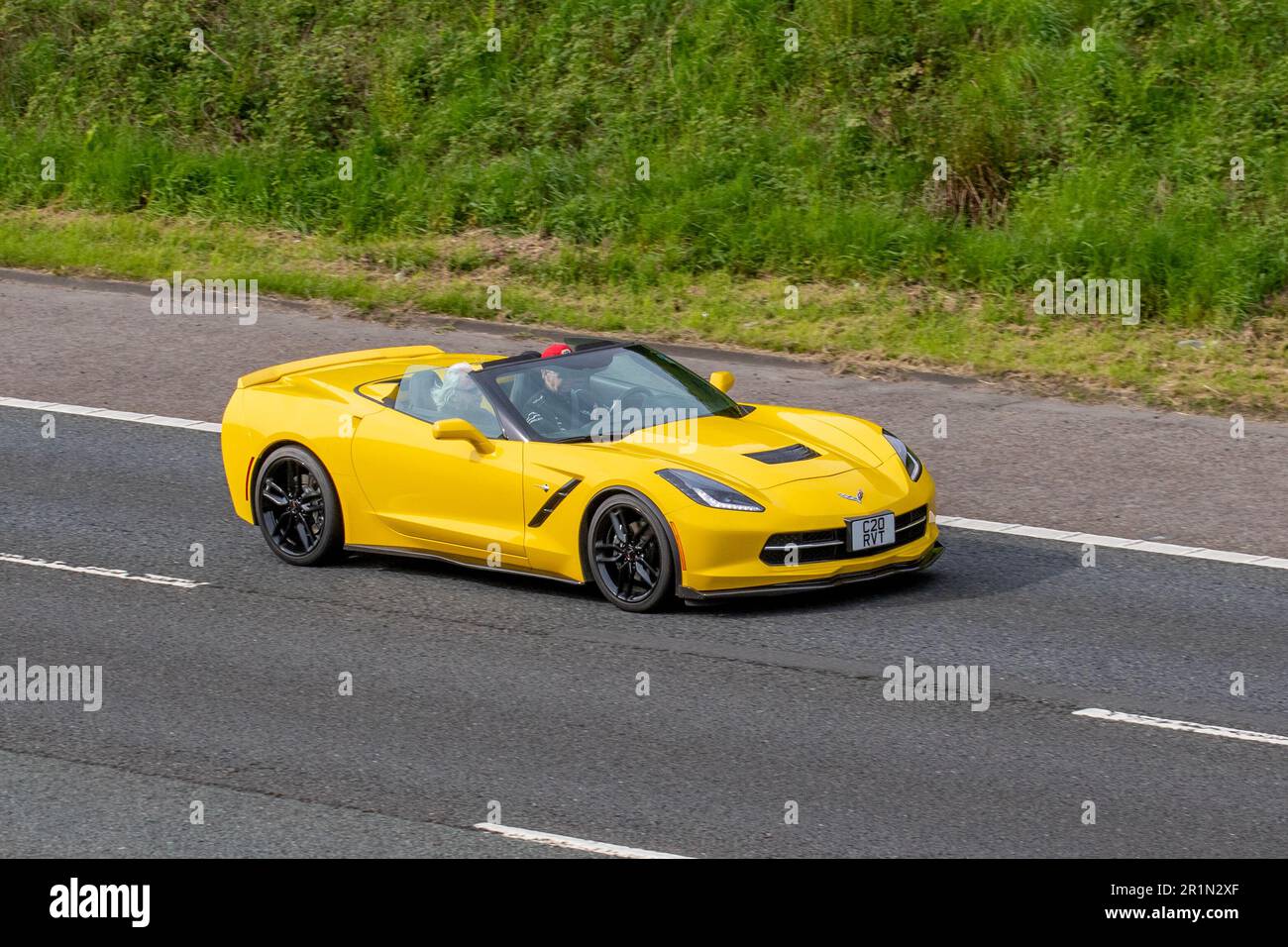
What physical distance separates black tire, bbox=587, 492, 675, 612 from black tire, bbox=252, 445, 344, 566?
6.13ft

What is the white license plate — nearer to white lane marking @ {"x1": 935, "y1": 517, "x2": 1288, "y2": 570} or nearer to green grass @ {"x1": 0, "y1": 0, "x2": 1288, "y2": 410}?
white lane marking @ {"x1": 935, "y1": 517, "x2": 1288, "y2": 570}

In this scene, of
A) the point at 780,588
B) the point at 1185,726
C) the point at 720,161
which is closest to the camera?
the point at 1185,726

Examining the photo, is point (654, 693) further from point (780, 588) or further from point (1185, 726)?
point (1185, 726)

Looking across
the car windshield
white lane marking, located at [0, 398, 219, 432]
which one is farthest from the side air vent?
white lane marking, located at [0, 398, 219, 432]

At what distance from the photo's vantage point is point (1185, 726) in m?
8.34

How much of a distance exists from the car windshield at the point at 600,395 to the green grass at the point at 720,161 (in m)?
5.24

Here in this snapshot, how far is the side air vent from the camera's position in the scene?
10.1 metres

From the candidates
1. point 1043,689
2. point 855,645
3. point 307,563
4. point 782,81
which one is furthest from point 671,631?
point 782,81

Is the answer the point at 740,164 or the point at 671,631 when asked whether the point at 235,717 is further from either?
the point at 740,164

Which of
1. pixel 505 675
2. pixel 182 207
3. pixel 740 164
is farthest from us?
pixel 182 207

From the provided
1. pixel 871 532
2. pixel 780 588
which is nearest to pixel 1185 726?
pixel 871 532

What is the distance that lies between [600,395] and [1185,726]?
3.91 meters
